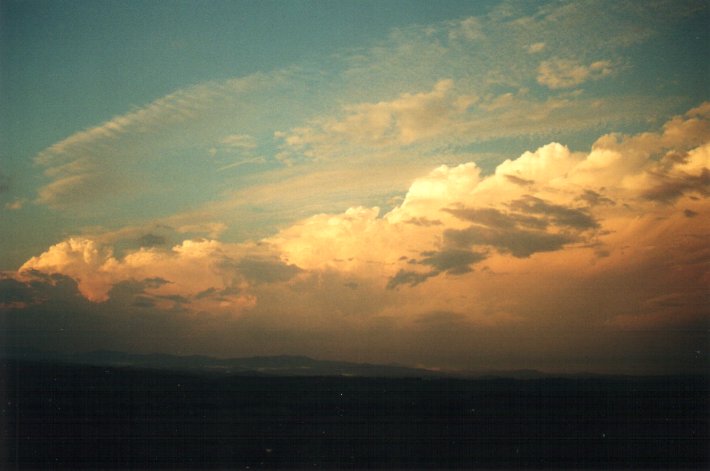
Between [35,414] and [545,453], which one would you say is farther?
[35,414]

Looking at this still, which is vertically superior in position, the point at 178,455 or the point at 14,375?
the point at 14,375

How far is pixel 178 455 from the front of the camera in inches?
587

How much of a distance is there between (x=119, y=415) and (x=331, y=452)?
10.5 meters

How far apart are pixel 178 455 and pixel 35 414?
6.76 meters

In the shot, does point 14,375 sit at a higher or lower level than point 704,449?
higher

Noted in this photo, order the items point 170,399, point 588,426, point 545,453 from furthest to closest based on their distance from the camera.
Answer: point 170,399 → point 588,426 → point 545,453

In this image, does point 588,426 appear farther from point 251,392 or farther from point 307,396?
point 251,392

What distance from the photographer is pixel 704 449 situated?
13117 mm

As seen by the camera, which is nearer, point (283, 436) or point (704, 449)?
point (704, 449)

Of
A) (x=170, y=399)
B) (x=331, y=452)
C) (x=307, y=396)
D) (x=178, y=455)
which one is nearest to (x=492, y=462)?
(x=331, y=452)

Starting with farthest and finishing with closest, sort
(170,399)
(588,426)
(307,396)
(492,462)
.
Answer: (307,396), (170,399), (588,426), (492,462)

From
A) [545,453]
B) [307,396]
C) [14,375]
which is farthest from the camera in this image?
[307,396]

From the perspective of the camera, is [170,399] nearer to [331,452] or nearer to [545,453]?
[331,452]

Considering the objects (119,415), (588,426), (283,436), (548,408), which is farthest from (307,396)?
(588,426)
